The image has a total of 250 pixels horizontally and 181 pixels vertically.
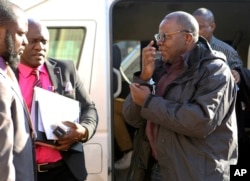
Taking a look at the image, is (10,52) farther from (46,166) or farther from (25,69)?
(46,166)

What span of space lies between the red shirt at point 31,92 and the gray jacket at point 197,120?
2.01 feet

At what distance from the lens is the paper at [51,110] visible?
9.74 ft

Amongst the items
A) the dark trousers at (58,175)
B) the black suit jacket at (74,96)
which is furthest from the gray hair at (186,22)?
the dark trousers at (58,175)

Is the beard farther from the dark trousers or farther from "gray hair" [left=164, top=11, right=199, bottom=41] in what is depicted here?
"gray hair" [left=164, top=11, right=199, bottom=41]

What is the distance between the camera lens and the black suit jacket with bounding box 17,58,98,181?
3.11 metres

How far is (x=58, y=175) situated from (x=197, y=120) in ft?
3.13

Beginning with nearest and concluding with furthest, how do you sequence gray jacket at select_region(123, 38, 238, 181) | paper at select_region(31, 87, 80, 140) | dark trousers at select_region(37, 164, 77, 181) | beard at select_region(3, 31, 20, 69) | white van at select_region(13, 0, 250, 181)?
beard at select_region(3, 31, 20, 69) → gray jacket at select_region(123, 38, 238, 181) → paper at select_region(31, 87, 80, 140) → dark trousers at select_region(37, 164, 77, 181) → white van at select_region(13, 0, 250, 181)

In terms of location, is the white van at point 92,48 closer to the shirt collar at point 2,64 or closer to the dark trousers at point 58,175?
the dark trousers at point 58,175

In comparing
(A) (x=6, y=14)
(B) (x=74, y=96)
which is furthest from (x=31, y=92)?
(A) (x=6, y=14)

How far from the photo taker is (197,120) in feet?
9.00

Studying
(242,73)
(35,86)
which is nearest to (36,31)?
(35,86)

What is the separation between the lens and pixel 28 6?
Answer: 3777mm

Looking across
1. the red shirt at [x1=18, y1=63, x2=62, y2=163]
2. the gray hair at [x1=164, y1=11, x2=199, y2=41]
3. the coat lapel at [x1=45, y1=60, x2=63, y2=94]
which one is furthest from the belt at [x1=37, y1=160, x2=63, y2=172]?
the gray hair at [x1=164, y1=11, x2=199, y2=41]

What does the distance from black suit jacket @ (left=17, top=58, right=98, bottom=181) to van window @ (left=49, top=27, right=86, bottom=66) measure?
0.66m
